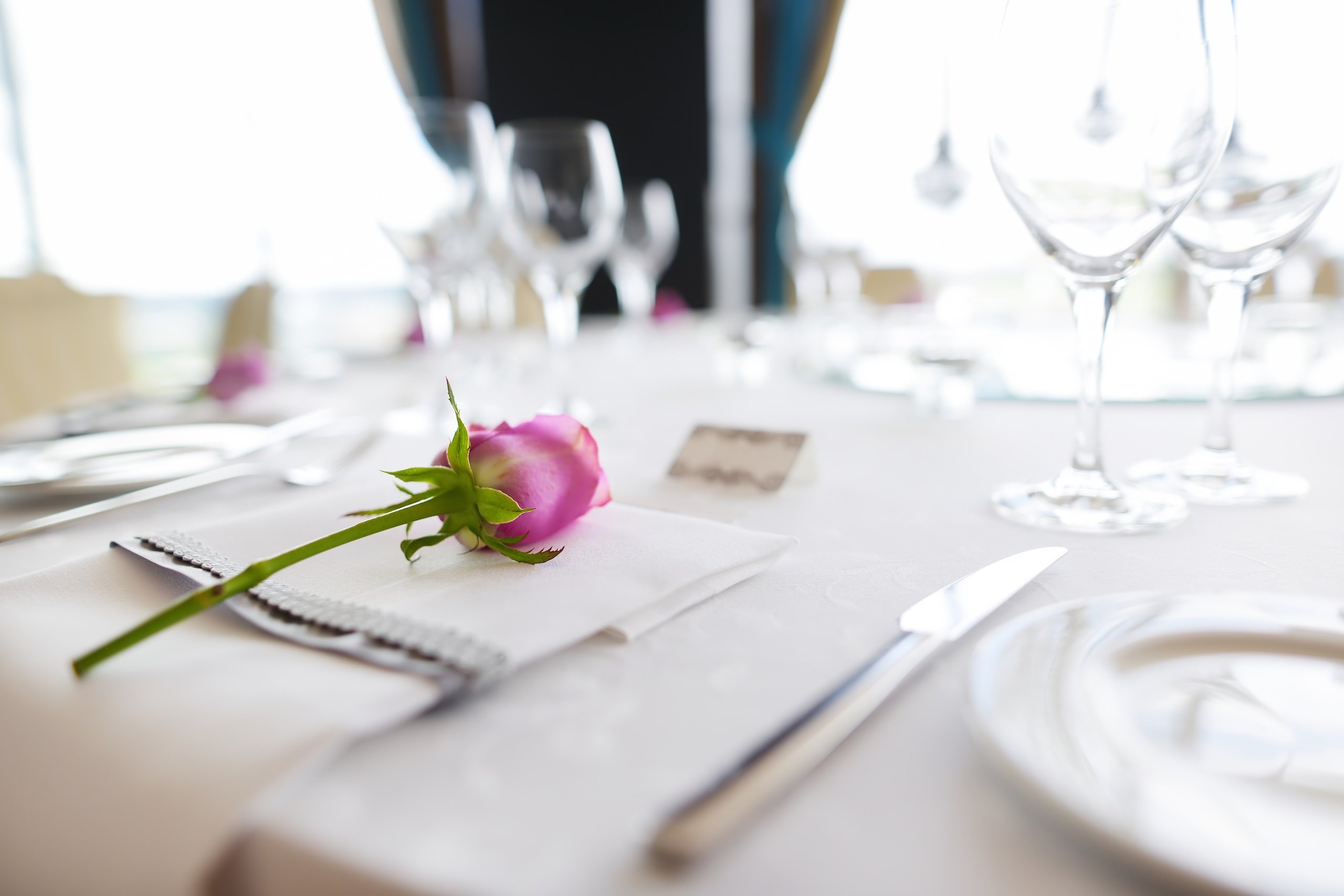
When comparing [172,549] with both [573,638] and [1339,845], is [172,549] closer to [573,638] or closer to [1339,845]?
[573,638]

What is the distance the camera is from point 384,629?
32cm

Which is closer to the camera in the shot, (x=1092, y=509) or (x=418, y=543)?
(x=418, y=543)

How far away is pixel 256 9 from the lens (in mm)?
4371

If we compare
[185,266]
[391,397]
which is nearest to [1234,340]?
[391,397]

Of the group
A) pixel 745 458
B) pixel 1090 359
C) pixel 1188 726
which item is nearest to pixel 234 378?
pixel 745 458

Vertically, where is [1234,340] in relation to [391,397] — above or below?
above

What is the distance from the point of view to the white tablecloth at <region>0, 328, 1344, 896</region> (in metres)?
0.22

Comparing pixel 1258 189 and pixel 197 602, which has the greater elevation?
pixel 1258 189

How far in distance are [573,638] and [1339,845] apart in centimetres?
23

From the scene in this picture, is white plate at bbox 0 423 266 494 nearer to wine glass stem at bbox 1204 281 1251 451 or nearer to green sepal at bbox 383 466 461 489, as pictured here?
green sepal at bbox 383 466 461 489

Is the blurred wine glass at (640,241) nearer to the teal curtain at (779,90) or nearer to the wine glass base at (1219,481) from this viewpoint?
the wine glass base at (1219,481)

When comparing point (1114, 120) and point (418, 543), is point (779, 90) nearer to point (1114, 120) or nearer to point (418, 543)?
point (1114, 120)

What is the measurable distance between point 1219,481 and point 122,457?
863 millimetres

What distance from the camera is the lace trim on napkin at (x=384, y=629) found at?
0.98ft
